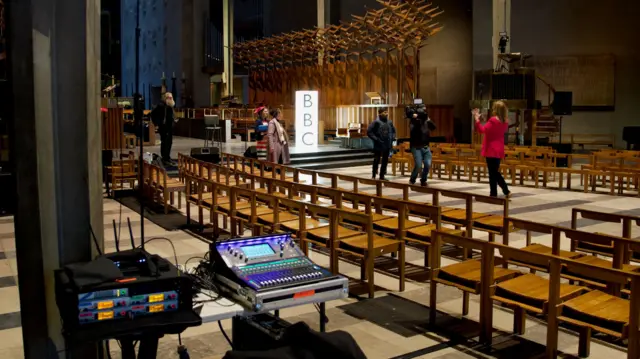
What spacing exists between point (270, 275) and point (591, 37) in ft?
63.7

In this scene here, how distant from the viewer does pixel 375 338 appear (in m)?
4.49

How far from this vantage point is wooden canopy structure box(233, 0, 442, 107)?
1903 cm

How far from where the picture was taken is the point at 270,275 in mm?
3318

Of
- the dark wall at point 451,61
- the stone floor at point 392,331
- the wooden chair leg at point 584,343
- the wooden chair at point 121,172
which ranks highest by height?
the dark wall at point 451,61

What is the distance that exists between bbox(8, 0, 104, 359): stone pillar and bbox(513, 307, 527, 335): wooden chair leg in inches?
105

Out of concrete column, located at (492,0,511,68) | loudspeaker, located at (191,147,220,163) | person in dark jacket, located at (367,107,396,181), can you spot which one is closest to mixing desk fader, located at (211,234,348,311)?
person in dark jacket, located at (367,107,396,181)

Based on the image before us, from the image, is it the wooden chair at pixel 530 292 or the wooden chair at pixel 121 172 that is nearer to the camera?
the wooden chair at pixel 530 292

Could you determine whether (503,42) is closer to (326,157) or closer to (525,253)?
(326,157)

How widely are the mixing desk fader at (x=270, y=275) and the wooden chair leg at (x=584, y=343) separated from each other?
166 cm

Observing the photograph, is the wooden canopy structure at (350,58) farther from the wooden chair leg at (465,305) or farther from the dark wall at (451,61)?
the wooden chair leg at (465,305)

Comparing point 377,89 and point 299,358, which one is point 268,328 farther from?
point 377,89

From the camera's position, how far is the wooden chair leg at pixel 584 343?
4117mm

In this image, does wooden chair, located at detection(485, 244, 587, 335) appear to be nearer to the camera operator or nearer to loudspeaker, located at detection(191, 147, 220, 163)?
the camera operator

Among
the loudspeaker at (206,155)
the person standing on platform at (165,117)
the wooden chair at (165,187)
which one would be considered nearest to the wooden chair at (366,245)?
the wooden chair at (165,187)
